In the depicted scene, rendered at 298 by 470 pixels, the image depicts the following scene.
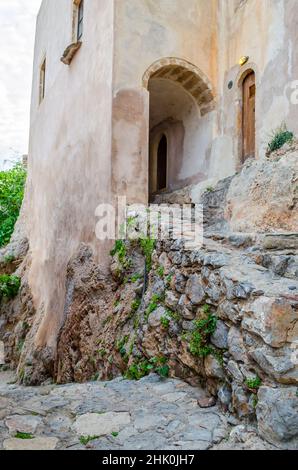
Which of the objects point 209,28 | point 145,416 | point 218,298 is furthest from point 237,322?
point 209,28

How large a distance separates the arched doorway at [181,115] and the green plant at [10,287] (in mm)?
5265

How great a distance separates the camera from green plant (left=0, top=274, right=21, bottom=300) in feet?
42.8

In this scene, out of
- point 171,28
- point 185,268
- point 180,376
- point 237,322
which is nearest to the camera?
point 237,322

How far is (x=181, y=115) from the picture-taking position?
1133 centimetres

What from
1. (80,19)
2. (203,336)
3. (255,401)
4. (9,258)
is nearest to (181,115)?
(80,19)

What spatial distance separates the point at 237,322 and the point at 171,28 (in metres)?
7.57

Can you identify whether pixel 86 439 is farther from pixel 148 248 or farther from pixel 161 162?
pixel 161 162

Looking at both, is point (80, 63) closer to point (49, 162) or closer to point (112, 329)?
point (49, 162)

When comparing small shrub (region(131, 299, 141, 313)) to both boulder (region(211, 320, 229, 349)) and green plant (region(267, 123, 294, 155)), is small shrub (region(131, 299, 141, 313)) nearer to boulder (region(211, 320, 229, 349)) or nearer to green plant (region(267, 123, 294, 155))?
boulder (region(211, 320, 229, 349))

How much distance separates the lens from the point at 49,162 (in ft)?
39.8

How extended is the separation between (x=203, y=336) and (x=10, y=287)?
414 inches

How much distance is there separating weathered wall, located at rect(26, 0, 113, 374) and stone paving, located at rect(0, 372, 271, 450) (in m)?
3.74

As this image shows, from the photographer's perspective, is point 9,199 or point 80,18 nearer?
point 80,18

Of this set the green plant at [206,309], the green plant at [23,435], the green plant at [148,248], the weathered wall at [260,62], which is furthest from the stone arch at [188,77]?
the green plant at [23,435]
